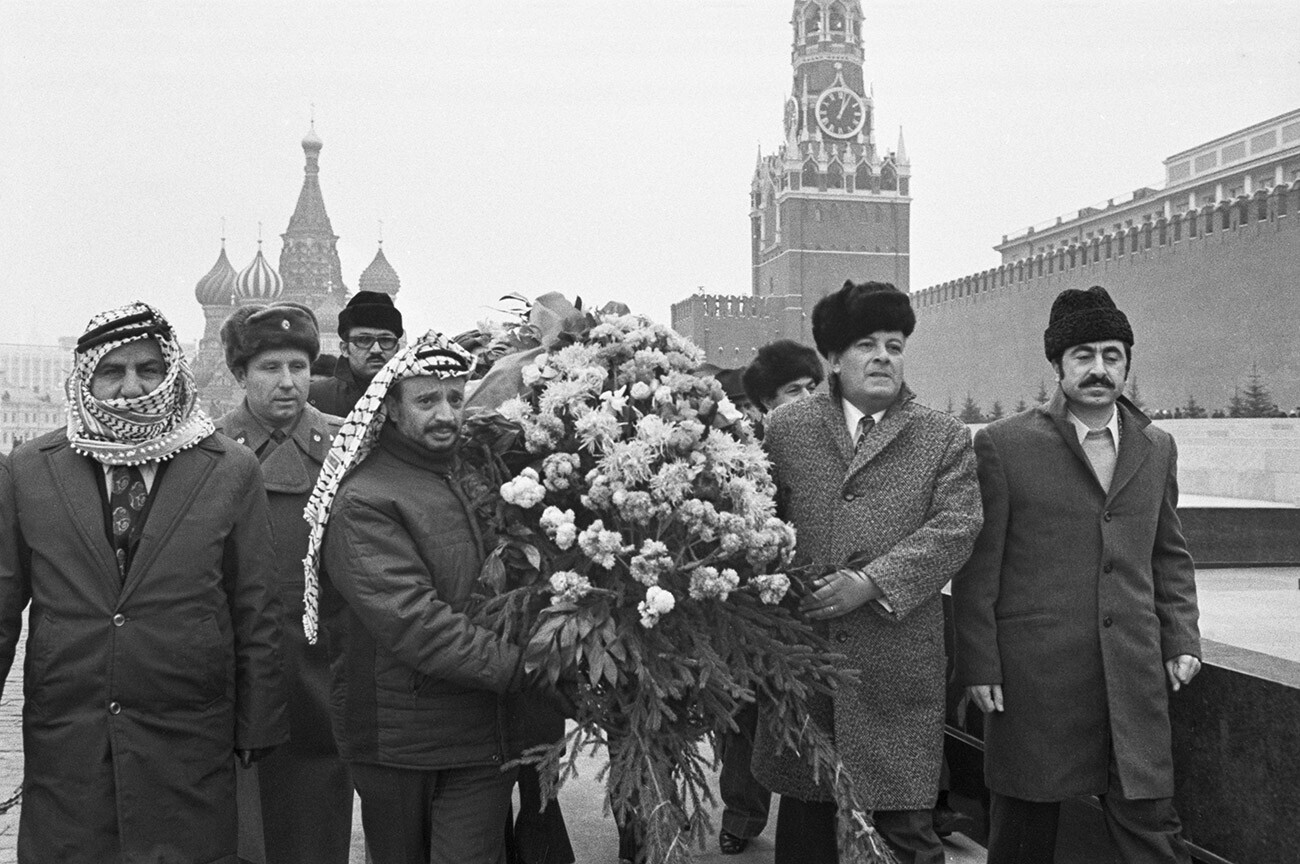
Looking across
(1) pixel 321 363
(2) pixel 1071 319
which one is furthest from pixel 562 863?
(1) pixel 321 363

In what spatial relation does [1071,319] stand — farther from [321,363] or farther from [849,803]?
[321,363]

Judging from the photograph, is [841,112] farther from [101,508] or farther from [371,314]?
[101,508]

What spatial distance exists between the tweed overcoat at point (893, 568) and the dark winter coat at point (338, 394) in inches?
71.6

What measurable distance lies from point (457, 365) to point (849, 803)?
1144 millimetres

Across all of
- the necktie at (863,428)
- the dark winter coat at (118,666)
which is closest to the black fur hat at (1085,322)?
the necktie at (863,428)

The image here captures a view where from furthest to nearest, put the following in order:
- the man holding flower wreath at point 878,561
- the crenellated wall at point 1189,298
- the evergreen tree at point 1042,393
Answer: the evergreen tree at point 1042,393, the crenellated wall at point 1189,298, the man holding flower wreath at point 878,561

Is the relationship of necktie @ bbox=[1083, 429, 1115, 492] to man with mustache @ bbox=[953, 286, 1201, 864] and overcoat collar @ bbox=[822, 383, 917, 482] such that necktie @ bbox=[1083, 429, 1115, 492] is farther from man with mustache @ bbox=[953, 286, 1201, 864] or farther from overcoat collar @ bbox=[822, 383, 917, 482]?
overcoat collar @ bbox=[822, 383, 917, 482]

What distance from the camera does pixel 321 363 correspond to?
534 cm

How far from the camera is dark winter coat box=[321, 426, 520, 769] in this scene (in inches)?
87.8

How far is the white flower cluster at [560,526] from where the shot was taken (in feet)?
7.02

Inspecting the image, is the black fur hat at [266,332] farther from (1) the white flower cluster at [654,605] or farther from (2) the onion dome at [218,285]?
(2) the onion dome at [218,285]

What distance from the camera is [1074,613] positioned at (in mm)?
2637

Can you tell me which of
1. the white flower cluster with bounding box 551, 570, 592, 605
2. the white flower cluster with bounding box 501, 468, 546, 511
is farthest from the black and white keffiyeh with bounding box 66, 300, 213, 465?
the white flower cluster with bounding box 551, 570, 592, 605

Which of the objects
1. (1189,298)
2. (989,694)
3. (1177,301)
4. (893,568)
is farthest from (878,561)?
(1177,301)
